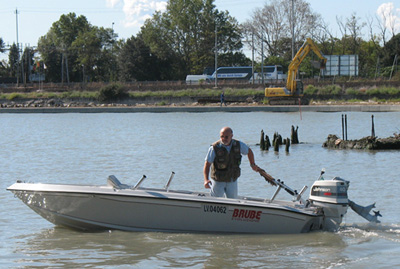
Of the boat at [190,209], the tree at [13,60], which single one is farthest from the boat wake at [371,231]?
the tree at [13,60]

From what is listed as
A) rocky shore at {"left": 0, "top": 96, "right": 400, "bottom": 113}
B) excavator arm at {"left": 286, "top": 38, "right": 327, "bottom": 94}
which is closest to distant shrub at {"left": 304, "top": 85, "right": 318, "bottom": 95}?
rocky shore at {"left": 0, "top": 96, "right": 400, "bottom": 113}

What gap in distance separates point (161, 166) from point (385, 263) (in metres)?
13.3

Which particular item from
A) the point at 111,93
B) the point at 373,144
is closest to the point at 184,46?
the point at 111,93

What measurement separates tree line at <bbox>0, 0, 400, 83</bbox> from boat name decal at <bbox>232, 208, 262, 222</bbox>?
254ft

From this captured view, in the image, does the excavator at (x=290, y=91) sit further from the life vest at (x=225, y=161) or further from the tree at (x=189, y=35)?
the life vest at (x=225, y=161)

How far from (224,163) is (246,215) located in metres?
0.98

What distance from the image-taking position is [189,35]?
10344 cm

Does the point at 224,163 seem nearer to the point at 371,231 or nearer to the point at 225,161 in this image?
the point at 225,161

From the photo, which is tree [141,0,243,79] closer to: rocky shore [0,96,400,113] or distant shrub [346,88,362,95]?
rocky shore [0,96,400,113]

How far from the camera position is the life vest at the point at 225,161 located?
1085cm

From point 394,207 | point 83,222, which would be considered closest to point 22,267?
point 83,222

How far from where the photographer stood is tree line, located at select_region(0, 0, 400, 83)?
93.3 metres

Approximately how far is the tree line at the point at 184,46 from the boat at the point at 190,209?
7730 cm

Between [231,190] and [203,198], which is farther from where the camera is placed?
[231,190]
